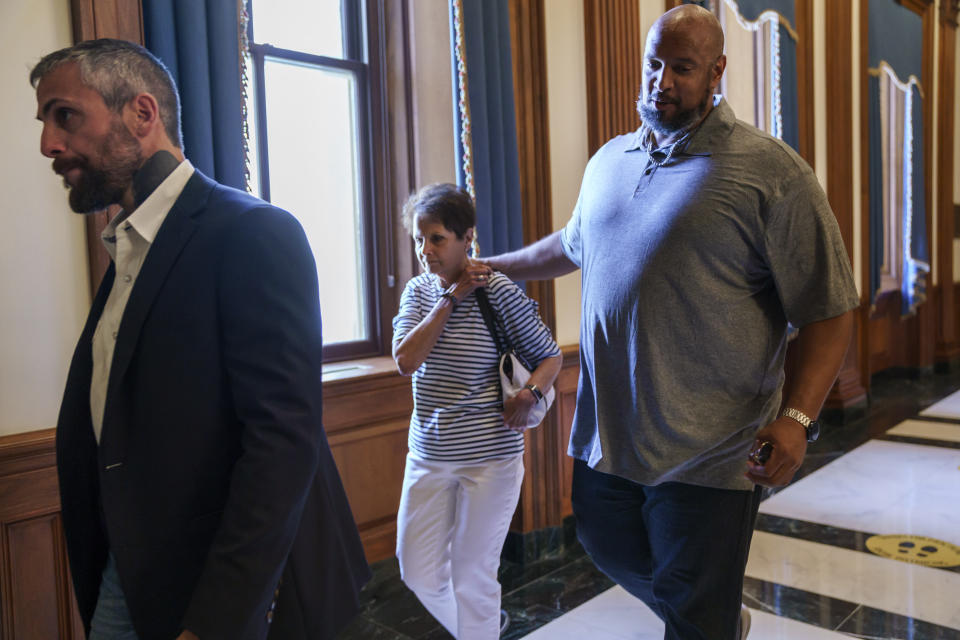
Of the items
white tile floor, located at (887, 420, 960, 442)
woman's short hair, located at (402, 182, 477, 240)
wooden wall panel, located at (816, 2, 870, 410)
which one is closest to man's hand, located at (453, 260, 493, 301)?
woman's short hair, located at (402, 182, 477, 240)

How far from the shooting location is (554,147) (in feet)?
11.8

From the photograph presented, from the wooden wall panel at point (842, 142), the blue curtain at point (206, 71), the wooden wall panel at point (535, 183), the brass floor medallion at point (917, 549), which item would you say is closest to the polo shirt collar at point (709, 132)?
the blue curtain at point (206, 71)

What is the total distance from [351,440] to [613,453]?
1.46 metres

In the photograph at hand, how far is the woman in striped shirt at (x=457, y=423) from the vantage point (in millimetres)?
2197

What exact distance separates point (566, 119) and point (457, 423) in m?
1.92

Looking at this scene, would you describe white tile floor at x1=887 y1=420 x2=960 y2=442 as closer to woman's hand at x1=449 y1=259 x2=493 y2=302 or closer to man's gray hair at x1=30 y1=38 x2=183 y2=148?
woman's hand at x1=449 y1=259 x2=493 y2=302

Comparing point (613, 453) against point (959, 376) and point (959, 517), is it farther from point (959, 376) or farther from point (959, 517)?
point (959, 376)

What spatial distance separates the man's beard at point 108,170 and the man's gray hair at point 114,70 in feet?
0.15

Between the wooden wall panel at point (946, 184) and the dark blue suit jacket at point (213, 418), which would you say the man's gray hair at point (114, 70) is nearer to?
the dark blue suit jacket at point (213, 418)

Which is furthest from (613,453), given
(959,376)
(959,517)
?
(959,376)

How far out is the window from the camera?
2.96m

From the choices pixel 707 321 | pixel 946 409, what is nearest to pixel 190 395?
pixel 707 321

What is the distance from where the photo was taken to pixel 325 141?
3.18 meters

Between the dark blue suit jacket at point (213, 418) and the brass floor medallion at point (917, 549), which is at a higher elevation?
the dark blue suit jacket at point (213, 418)
